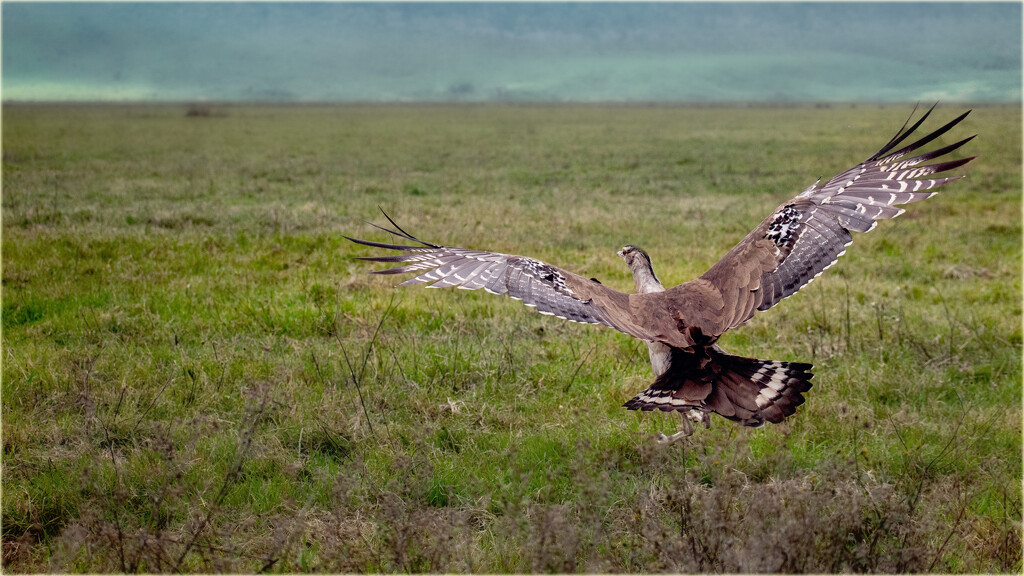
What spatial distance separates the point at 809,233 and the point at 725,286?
2.44 ft

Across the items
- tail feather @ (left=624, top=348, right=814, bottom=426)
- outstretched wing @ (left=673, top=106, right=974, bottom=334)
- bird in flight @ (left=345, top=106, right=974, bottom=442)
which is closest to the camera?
tail feather @ (left=624, top=348, right=814, bottom=426)

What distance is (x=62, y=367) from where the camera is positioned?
629 centimetres

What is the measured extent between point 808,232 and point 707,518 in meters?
2.68

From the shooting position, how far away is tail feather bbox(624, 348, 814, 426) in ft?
14.4

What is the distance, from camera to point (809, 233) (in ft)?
17.9

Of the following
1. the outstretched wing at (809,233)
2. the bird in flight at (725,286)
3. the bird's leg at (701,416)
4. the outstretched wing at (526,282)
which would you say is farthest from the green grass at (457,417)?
the outstretched wing at (809,233)

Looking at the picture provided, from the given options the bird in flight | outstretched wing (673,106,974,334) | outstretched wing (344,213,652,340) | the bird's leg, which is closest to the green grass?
the bird's leg

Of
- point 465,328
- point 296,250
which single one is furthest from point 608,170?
point 465,328

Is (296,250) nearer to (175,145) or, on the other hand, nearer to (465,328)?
(465,328)

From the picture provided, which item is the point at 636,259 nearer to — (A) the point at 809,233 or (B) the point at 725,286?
(B) the point at 725,286

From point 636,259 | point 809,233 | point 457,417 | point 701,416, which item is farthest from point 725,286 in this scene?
point 457,417

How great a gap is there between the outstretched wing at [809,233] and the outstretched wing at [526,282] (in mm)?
689

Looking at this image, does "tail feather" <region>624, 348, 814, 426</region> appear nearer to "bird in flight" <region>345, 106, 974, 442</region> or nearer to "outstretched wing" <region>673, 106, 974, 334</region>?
"bird in flight" <region>345, 106, 974, 442</region>

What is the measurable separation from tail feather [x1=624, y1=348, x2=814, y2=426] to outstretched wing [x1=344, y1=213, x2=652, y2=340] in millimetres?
414
